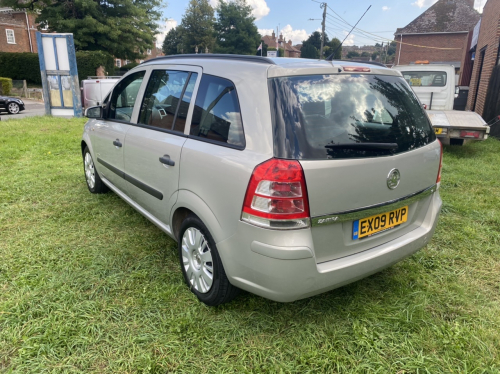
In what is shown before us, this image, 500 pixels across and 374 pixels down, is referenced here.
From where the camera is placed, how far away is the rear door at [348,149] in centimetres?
211

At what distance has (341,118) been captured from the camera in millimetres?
2297

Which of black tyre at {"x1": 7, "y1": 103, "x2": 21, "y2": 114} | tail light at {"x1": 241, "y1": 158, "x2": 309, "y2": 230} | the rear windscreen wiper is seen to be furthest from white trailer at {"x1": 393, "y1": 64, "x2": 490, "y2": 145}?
black tyre at {"x1": 7, "y1": 103, "x2": 21, "y2": 114}

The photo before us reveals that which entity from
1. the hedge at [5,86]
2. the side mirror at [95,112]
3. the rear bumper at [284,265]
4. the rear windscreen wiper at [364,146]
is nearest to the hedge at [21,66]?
the hedge at [5,86]

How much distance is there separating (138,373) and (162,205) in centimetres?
132

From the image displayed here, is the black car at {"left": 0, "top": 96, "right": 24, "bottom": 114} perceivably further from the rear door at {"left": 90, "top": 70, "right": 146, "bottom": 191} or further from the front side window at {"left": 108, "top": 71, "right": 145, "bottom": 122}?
the front side window at {"left": 108, "top": 71, "right": 145, "bottom": 122}

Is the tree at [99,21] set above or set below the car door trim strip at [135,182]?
above

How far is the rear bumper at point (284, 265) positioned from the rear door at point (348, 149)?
8 cm

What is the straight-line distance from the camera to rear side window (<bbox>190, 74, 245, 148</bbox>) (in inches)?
92.6

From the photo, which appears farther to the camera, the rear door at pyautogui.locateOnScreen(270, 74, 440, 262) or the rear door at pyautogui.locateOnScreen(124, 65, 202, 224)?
the rear door at pyautogui.locateOnScreen(124, 65, 202, 224)

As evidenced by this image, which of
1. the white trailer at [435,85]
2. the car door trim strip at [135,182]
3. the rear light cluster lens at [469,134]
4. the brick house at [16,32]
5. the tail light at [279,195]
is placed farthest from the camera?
the brick house at [16,32]

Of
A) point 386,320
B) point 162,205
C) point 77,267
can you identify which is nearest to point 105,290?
point 77,267

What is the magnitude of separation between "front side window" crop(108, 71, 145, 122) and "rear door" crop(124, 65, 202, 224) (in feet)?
0.95

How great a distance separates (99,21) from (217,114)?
3253 cm

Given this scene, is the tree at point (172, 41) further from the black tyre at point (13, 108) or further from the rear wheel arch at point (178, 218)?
the rear wheel arch at point (178, 218)
